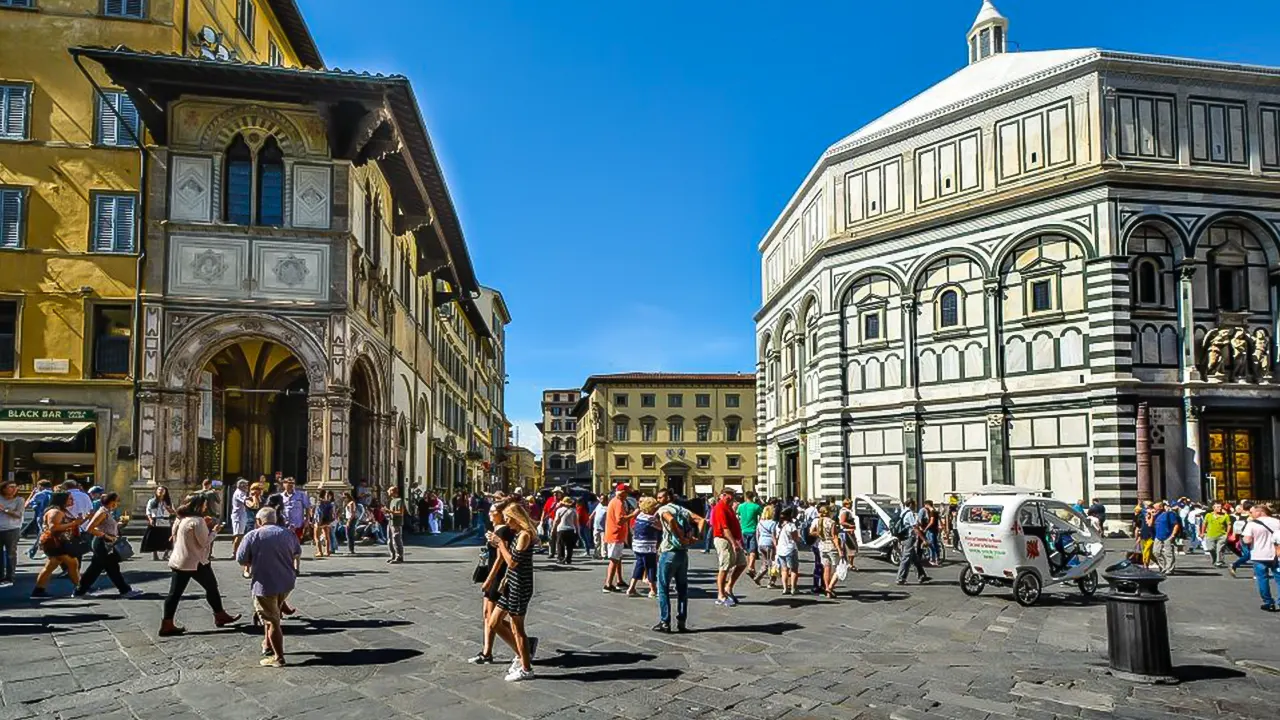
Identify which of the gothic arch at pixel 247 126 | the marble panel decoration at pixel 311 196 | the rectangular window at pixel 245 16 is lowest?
the marble panel decoration at pixel 311 196

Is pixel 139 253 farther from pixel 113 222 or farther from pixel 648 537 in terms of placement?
pixel 648 537

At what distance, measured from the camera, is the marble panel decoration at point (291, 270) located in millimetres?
20359

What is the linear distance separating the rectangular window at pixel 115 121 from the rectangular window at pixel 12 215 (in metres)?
1.94

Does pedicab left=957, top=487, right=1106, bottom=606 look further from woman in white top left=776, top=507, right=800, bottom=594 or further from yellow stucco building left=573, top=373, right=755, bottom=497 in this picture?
yellow stucco building left=573, top=373, right=755, bottom=497

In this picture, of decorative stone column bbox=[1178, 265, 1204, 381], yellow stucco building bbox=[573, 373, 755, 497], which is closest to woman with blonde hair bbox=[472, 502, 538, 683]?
decorative stone column bbox=[1178, 265, 1204, 381]

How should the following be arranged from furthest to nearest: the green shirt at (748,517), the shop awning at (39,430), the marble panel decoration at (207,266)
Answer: the marble panel decoration at (207,266) < the shop awning at (39,430) < the green shirt at (748,517)

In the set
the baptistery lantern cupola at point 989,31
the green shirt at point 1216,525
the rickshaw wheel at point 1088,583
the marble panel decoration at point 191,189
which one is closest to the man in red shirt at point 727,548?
the rickshaw wheel at point 1088,583

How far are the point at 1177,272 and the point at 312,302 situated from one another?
78.1ft

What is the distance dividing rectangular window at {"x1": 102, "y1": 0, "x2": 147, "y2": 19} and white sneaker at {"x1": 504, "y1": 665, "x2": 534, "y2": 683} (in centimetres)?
1874

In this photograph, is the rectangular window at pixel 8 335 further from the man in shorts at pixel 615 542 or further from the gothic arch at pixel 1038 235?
the gothic arch at pixel 1038 235

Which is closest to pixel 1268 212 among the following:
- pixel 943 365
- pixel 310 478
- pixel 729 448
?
pixel 943 365

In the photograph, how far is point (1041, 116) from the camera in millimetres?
30734

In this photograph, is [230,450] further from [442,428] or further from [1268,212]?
[1268,212]

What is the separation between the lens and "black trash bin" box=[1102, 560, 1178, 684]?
27.2 ft
